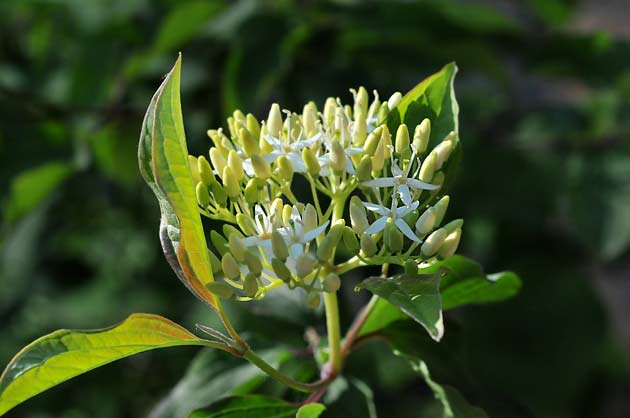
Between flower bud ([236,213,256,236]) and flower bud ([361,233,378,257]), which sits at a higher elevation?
flower bud ([236,213,256,236])

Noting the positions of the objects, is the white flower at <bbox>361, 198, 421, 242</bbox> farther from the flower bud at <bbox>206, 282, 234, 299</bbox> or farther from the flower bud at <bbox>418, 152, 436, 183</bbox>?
the flower bud at <bbox>206, 282, 234, 299</bbox>

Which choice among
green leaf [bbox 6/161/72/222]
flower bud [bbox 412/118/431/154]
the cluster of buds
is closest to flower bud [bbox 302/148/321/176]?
the cluster of buds

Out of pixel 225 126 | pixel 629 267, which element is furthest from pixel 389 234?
pixel 629 267

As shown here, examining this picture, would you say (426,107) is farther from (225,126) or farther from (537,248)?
(537,248)

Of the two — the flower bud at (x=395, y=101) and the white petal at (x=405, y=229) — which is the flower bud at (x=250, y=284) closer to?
the white petal at (x=405, y=229)

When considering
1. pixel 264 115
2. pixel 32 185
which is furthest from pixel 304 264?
pixel 264 115
